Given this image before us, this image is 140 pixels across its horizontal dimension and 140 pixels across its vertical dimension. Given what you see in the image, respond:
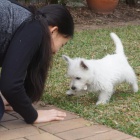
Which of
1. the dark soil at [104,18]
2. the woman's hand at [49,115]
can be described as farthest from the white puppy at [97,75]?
the dark soil at [104,18]

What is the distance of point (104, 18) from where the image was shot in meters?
11.6

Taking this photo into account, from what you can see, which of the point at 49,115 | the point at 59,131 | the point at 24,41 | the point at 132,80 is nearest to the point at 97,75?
the point at 132,80

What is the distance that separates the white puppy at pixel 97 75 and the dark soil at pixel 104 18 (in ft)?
19.3

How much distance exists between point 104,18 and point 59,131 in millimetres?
8689

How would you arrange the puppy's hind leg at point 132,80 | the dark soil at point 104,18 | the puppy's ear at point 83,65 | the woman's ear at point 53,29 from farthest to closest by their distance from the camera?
1. the dark soil at point 104,18
2. the puppy's hind leg at point 132,80
3. the puppy's ear at point 83,65
4. the woman's ear at point 53,29

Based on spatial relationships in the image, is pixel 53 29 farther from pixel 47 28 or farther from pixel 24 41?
pixel 24 41

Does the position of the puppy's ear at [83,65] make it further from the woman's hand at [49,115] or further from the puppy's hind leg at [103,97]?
the woman's hand at [49,115]

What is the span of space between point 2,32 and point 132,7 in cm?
1175

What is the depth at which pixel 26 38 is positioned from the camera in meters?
2.81

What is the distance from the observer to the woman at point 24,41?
281 cm

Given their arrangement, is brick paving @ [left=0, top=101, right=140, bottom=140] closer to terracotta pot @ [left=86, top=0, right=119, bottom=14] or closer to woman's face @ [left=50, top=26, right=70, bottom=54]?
woman's face @ [left=50, top=26, right=70, bottom=54]

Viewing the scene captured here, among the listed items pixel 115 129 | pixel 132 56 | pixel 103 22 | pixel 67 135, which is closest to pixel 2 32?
pixel 67 135

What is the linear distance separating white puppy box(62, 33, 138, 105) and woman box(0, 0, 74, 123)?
0.73 m

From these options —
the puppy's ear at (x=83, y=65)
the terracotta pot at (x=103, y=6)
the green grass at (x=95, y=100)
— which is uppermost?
the puppy's ear at (x=83, y=65)
